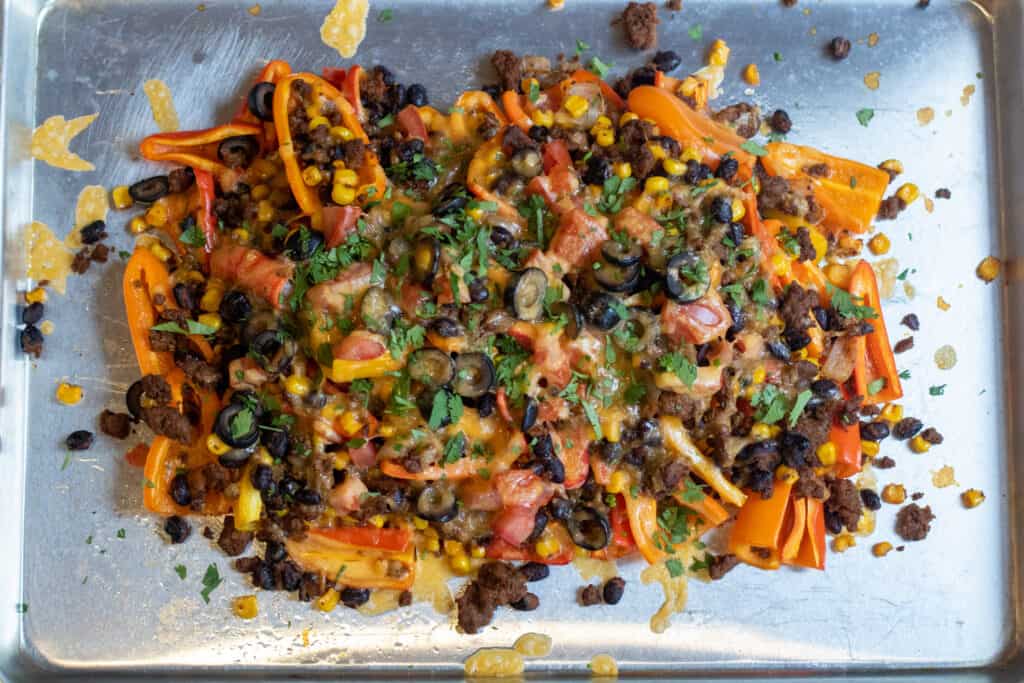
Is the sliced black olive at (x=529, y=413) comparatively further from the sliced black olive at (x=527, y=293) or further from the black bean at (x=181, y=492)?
the black bean at (x=181, y=492)

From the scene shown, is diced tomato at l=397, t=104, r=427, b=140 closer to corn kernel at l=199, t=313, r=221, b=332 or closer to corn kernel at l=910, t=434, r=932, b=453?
corn kernel at l=199, t=313, r=221, b=332

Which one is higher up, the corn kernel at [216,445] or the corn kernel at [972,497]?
the corn kernel at [972,497]

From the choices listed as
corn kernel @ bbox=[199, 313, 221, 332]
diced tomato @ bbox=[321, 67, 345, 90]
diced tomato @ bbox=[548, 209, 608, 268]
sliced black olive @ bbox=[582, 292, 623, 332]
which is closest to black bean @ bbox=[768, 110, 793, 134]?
diced tomato @ bbox=[548, 209, 608, 268]

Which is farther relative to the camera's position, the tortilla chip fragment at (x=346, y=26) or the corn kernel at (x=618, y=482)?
the tortilla chip fragment at (x=346, y=26)

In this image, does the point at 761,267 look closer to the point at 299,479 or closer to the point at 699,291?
the point at 699,291

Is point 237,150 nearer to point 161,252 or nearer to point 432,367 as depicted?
point 161,252

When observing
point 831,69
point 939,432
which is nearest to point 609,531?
point 939,432

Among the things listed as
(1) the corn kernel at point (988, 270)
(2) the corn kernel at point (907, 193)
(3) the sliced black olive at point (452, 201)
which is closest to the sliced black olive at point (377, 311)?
(3) the sliced black olive at point (452, 201)
